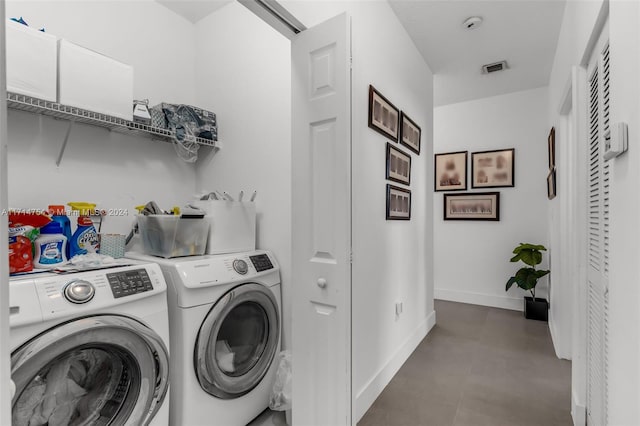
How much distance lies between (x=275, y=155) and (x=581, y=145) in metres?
1.77

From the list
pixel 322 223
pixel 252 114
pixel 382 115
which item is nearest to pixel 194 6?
pixel 252 114

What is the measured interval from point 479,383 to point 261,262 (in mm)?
1718

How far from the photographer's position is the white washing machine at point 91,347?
1.12 m

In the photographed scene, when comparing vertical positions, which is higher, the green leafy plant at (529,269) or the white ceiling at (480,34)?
the white ceiling at (480,34)

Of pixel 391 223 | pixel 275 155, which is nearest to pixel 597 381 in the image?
pixel 391 223

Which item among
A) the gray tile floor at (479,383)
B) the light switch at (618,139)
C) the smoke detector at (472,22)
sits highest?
the smoke detector at (472,22)

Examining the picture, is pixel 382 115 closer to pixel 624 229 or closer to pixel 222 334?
pixel 624 229

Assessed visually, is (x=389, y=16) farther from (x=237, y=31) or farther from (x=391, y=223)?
(x=391, y=223)

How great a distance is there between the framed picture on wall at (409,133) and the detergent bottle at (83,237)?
7.05ft

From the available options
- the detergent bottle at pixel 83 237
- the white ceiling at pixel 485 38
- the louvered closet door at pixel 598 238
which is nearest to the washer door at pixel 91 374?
the detergent bottle at pixel 83 237

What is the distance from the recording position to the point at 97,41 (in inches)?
80.5

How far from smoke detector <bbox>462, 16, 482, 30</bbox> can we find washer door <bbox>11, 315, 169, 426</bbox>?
299 centimetres

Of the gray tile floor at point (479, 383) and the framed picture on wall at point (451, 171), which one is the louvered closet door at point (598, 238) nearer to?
the gray tile floor at point (479, 383)

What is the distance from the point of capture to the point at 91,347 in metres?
1.27
